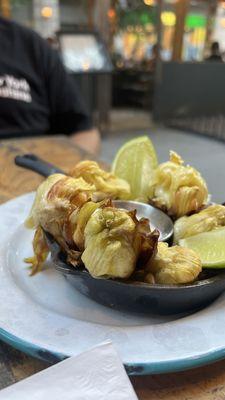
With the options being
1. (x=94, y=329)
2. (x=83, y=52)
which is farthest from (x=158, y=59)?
(x=94, y=329)

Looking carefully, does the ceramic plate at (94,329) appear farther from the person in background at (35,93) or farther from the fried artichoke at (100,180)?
the person in background at (35,93)

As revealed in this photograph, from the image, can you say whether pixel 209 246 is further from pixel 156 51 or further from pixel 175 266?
pixel 156 51

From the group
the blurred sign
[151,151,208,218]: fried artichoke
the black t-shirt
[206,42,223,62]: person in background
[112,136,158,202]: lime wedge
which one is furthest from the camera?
[206,42,223,62]: person in background

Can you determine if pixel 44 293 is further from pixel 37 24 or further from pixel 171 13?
pixel 37 24

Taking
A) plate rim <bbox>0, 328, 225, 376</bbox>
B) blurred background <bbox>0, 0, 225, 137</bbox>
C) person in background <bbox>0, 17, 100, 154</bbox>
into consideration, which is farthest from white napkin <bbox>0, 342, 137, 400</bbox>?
blurred background <bbox>0, 0, 225, 137</bbox>

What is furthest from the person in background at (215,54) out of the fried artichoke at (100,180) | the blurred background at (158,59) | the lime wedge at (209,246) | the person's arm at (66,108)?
the lime wedge at (209,246)

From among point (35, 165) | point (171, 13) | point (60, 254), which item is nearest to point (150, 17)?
point (171, 13)

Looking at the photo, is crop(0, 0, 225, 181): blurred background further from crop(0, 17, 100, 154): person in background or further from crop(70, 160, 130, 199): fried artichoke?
crop(70, 160, 130, 199): fried artichoke
